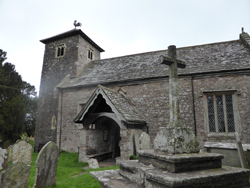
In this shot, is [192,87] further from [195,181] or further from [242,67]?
[195,181]

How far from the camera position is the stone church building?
910 cm

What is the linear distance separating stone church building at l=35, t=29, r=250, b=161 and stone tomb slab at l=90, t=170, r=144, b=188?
12.4 feet

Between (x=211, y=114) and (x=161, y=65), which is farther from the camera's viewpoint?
(x=161, y=65)

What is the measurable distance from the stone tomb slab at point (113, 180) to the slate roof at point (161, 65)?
308 inches

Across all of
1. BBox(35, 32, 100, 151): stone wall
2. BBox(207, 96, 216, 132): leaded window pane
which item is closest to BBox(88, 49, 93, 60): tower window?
BBox(35, 32, 100, 151): stone wall

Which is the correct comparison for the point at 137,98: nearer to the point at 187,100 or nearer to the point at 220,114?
the point at 187,100

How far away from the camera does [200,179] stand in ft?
8.95

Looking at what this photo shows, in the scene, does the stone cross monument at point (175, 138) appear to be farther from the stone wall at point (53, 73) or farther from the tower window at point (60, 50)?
the tower window at point (60, 50)

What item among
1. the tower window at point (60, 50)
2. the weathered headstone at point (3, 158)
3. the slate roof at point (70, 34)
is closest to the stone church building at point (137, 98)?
the slate roof at point (70, 34)

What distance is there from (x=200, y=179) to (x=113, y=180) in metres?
1.77

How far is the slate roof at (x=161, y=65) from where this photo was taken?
1040 cm

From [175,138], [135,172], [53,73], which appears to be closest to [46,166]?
[135,172]

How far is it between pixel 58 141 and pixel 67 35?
9.54 meters

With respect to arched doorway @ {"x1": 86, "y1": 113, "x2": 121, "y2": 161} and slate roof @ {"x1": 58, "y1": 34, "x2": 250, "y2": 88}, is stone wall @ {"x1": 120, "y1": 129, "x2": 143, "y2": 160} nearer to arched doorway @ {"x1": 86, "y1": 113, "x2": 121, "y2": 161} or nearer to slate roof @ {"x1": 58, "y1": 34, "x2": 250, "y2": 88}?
arched doorway @ {"x1": 86, "y1": 113, "x2": 121, "y2": 161}
